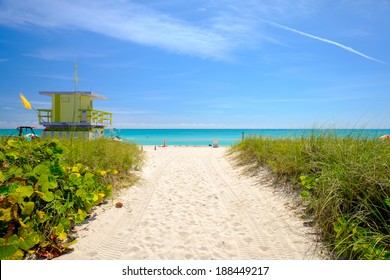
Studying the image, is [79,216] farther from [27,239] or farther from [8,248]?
[8,248]

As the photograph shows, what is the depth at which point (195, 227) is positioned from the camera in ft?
13.2

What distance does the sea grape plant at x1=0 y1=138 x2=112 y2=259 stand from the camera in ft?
9.18

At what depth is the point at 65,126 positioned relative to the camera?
757 inches

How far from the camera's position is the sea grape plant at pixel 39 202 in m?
2.80

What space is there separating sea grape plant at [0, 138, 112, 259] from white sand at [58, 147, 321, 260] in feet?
1.04

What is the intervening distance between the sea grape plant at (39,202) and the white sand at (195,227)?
1.04ft

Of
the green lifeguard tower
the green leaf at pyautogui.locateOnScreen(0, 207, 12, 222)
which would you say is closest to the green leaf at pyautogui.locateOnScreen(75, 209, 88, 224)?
the green leaf at pyautogui.locateOnScreen(0, 207, 12, 222)

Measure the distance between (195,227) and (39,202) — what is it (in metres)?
2.26

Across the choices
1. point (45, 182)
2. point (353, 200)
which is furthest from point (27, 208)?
point (353, 200)

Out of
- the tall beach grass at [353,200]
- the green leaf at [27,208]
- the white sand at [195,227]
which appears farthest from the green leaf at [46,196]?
the tall beach grass at [353,200]

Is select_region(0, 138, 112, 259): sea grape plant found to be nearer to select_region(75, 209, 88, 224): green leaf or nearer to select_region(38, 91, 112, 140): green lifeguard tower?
select_region(75, 209, 88, 224): green leaf

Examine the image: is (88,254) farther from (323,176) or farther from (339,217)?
(323,176)

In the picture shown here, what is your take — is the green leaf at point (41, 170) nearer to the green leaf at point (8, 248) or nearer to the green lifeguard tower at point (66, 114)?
the green leaf at point (8, 248)
